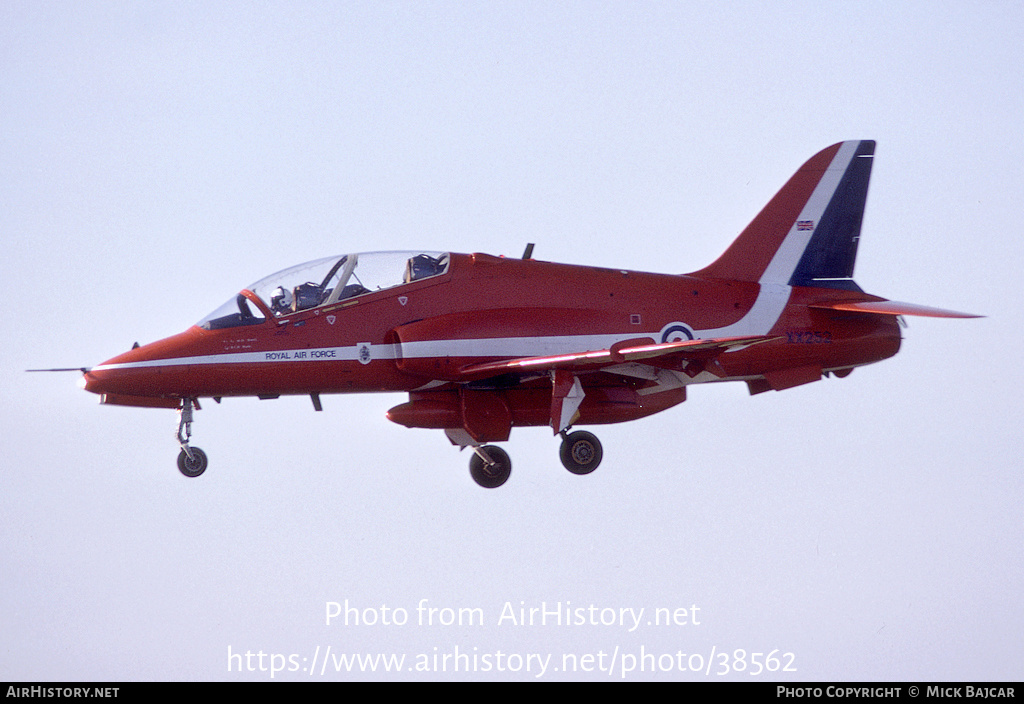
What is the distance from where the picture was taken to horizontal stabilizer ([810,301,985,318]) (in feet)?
73.2

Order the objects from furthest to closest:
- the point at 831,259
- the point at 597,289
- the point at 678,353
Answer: the point at 831,259, the point at 597,289, the point at 678,353

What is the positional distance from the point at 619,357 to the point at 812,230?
6.07 meters

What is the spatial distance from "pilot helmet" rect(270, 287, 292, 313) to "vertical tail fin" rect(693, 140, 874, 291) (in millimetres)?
7130

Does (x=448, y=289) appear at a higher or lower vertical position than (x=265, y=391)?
higher

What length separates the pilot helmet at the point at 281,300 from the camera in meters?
21.6

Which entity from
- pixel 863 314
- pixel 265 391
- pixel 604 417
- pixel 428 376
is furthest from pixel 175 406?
pixel 863 314

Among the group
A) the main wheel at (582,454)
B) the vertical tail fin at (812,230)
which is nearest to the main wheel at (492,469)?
the main wheel at (582,454)

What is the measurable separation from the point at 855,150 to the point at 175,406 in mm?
12691

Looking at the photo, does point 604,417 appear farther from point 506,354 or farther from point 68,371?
point 68,371

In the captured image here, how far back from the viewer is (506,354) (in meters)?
21.6

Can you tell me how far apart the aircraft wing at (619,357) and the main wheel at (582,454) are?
1.40m

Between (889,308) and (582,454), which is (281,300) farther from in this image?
(889,308)

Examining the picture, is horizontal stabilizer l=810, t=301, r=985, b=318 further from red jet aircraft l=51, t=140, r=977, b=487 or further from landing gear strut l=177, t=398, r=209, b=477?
landing gear strut l=177, t=398, r=209, b=477

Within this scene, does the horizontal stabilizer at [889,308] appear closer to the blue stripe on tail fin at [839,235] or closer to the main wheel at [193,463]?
the blue stripe on tail fin at [839,235]
